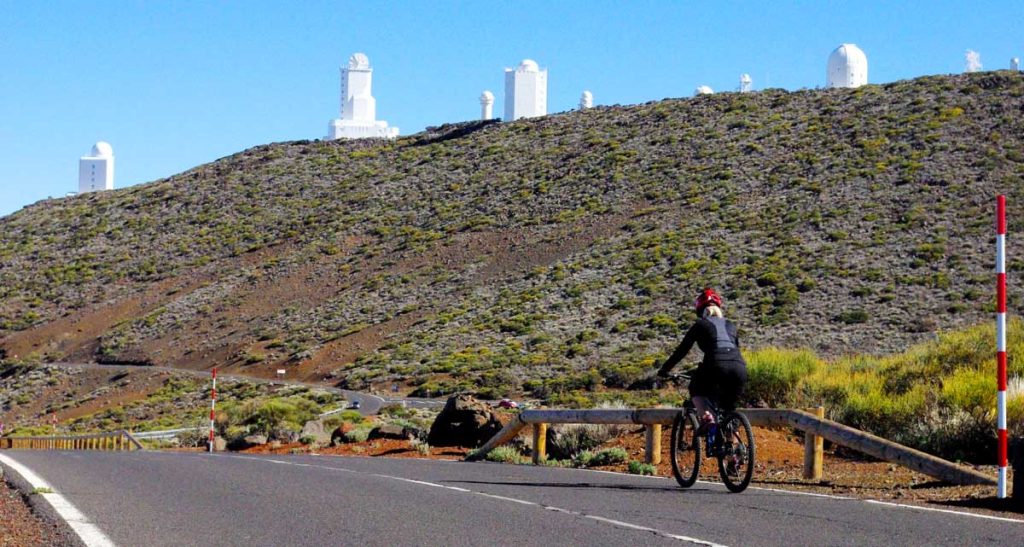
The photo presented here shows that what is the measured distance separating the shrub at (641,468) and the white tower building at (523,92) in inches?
4471

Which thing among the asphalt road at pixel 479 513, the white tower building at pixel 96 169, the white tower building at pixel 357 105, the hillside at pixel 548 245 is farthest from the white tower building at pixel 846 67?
the white tower building at pixel 96 169

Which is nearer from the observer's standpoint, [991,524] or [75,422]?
[991,524]

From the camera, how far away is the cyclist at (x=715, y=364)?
10.7 m

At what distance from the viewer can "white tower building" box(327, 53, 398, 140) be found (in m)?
142

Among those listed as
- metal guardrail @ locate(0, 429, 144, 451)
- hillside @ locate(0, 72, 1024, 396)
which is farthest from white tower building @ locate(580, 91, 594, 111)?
metal guardrail @ locate(0, 429, 144, 451)

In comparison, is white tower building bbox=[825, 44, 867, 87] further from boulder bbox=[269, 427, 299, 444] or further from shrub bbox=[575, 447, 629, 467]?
shrub bbox=[575, 447, 629, 467]

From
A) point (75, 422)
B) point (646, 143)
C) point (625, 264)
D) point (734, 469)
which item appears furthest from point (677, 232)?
point (734, 469)

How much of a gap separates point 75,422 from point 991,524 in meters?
43.6

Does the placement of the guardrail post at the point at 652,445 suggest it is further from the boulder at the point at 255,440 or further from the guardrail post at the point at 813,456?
the boulder at the point at 255,440

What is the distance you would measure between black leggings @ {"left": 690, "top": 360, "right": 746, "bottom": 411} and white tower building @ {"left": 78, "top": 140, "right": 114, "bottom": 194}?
160 meters

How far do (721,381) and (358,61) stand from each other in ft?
459

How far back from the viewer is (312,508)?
9.77 metres

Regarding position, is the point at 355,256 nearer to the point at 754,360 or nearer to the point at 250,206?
the point at 250,206

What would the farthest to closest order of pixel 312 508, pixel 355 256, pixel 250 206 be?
pixel 250 206, pixel 355 256, pixel 312 508
